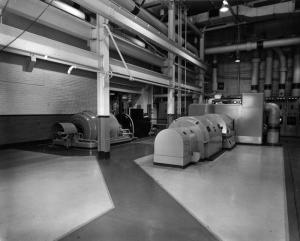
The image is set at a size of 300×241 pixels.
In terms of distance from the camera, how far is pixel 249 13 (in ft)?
30.6

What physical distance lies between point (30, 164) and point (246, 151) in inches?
216

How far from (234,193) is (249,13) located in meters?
8.66

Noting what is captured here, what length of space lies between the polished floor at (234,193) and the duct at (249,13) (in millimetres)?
6462

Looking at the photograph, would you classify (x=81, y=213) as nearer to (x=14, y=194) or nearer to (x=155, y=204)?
(x=155, y=204)

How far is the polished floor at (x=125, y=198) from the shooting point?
2.18 metres

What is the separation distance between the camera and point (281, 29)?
11.3 metres

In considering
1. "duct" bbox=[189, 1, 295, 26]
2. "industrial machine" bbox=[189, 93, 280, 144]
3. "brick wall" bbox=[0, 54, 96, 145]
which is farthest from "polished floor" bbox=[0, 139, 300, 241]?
"duct" bbox=[189, 1, 295, 26]

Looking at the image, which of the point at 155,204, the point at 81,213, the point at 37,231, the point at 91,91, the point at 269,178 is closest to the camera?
the point at 37,231

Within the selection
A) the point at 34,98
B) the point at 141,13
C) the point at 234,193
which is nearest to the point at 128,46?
the point at 141,13

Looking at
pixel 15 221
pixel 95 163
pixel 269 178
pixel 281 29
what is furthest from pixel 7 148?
pixel 281 29

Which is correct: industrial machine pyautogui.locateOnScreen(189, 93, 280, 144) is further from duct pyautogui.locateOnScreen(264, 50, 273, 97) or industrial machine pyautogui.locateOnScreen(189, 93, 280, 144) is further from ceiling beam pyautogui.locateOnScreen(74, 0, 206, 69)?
duct pyautogui.locateOnScreen(264, 50, 273, 97)

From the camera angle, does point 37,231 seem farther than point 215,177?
No

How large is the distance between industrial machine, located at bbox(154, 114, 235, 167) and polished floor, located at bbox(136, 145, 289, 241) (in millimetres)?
213

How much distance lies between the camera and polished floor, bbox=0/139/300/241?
2.18 metres
